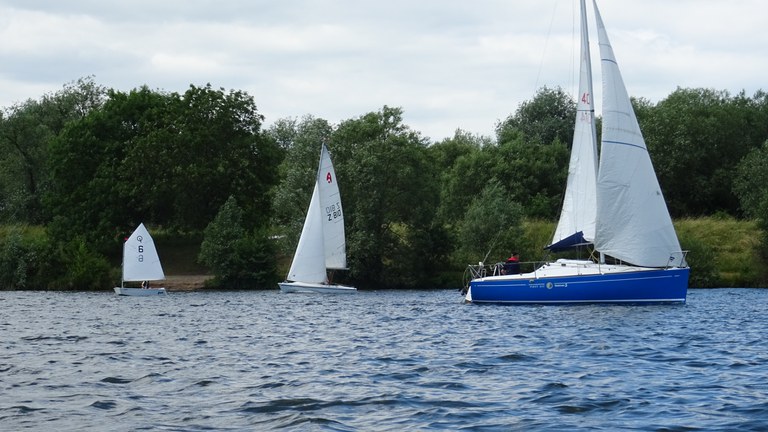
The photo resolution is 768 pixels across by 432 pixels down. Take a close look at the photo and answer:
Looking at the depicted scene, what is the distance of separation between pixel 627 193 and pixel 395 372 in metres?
22.2

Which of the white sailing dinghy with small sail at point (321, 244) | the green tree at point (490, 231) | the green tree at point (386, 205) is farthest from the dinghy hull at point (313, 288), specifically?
the green tree at point (490, 231)

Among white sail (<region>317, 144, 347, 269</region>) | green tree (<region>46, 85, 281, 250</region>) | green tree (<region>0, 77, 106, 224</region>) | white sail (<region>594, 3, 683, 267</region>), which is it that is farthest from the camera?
green tree (<region>0, 77, 106, 224</region>)

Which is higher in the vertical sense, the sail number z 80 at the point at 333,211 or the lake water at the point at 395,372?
the sail number z 80 at the point at 333,211

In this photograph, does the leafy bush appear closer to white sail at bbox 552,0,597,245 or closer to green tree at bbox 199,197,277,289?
green tree at bbox 199,197,277,289

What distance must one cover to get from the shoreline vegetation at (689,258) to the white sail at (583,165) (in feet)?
80.1

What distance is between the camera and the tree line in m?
75.2

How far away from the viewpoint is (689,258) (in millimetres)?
70125

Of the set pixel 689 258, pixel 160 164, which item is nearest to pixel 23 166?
pixel 160 164

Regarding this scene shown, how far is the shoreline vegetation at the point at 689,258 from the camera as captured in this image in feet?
230

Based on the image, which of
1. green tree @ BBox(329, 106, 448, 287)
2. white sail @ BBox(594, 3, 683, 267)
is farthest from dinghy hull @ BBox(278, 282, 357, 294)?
white sail @ BBox(594, 3, 683, 267)

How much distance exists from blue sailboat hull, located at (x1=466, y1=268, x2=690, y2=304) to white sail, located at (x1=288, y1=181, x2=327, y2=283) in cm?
2411

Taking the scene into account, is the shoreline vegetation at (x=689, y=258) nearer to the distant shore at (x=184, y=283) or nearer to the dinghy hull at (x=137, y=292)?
the distant shore at (x=184, y=283)

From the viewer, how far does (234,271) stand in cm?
7431

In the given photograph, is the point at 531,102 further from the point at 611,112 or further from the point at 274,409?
the point at 274,409
